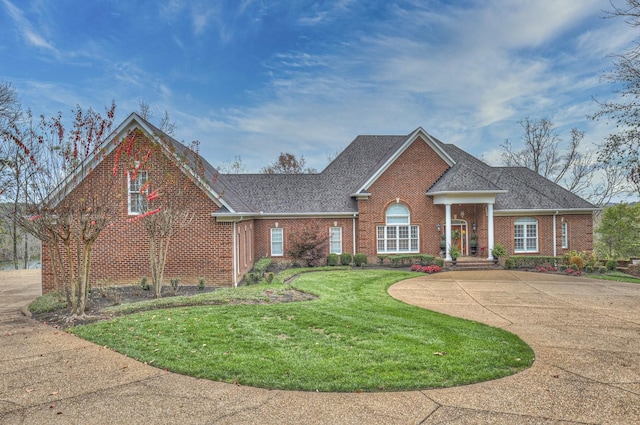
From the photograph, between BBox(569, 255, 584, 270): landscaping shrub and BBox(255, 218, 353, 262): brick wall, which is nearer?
BBox(569, 255, 584, 270): landscaping shrub

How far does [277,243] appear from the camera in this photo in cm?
2145

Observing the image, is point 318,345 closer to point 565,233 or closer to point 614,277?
point 614,277

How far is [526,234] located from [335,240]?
11599 mm

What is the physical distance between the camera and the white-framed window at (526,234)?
21562 millimetres

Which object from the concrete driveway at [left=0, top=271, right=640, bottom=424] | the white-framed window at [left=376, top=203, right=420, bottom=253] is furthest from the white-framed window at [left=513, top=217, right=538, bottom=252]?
the concrete driveway at [left=0, top=271, right=640, bottom=424]

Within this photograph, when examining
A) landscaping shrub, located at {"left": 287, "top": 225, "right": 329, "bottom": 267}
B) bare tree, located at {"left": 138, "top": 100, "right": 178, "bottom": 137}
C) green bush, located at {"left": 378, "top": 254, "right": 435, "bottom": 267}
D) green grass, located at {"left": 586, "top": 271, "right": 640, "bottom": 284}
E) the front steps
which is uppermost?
bare tree, located at {"left": 138, "top": 100, "right": 178, "bottom": 137}

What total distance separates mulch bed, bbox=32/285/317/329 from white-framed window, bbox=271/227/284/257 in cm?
841

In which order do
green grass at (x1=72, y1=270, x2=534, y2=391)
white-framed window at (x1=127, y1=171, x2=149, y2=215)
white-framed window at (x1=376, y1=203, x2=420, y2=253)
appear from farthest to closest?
white-framed window at (x1=376, y1=203, x2=420, y2=253), white-framed window at (x1=127, y1=171, x2=149, y2=215), green grass at (x1=72, y1=270, x2=534, y2=391)

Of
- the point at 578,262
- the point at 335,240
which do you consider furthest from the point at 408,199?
the point at 578,262

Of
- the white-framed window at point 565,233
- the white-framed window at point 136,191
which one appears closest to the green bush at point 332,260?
the white-framed window at point 136,191

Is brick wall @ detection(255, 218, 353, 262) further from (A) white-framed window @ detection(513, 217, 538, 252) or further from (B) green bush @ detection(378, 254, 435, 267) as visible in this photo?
(A) white-framed window @ detection(513, 217, 538, 252)

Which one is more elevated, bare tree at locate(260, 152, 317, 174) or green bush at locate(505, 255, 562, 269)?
bare tree at locate(260, 152, 317, 174)

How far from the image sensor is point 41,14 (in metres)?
13.3

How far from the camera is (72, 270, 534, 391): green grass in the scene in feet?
16.8
